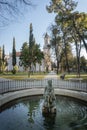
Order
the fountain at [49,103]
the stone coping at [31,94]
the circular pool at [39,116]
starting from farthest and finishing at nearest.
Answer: the stone coping at [31,94] → the fountain at [49,103] → the circular pool at [39,116]

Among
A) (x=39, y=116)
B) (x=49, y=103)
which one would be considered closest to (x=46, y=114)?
(x=39, y=116)

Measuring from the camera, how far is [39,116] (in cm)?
1041

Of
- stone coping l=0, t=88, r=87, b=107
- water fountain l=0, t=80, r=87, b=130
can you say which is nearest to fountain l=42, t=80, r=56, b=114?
water fountain l=0, t=80, r=87, b=130

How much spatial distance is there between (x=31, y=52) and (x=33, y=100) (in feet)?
147

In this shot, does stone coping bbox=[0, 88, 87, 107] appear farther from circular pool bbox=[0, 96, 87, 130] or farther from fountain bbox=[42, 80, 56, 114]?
fountain bbox=[42, 80, 56, 114]

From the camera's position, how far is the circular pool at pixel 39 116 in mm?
8727

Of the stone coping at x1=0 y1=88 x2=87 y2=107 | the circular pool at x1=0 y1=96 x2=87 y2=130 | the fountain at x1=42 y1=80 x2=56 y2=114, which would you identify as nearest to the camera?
the circular pool at x1=0 y1=96 x2=87 y2=130

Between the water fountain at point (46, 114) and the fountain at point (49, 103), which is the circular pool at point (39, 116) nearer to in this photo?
the water fountain at point (46, 114)

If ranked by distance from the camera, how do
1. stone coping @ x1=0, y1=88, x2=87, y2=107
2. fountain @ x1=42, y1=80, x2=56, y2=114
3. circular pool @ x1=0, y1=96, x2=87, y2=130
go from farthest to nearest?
stone coping @ x1=0, y1=88, x2=87, y2=107
fountain @ x1=42, y1=80, x2=56, y2=114
circular pool @ x1=0, y1=96, x2=87, y2=130

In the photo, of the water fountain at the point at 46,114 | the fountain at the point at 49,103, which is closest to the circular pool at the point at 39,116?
the water fountain at the point at 46,114

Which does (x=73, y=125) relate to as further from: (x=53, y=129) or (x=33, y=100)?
(x=33, y=100)

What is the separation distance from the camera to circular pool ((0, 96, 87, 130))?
8.73 meters

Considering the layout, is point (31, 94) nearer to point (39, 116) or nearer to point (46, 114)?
point (46, 114)

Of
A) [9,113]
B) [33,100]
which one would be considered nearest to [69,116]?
[9,113]
